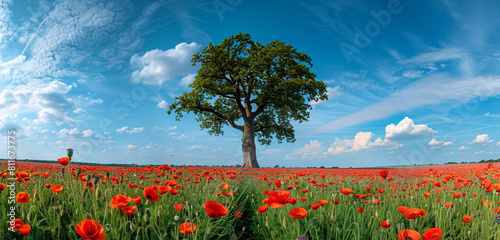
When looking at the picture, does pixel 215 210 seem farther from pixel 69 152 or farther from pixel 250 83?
pixel 250 83

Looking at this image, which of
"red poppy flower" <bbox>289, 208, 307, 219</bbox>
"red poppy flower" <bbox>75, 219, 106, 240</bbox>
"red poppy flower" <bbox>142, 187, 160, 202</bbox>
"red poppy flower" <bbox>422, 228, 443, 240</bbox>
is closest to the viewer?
"red poppy flower" <bbox>75, 219, 106, 240</bbox>

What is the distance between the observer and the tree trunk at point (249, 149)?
22414 mm

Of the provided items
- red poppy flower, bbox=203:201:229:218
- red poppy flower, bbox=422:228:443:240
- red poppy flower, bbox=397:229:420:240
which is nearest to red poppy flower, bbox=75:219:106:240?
red poppy flower, bbox=203:201:229:218

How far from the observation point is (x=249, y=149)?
22422mm

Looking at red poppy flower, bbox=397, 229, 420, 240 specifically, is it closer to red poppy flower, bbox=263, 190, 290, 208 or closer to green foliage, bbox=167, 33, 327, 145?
red poppy flower, bbox=263, 190, 290, 208

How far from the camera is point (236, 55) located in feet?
74.5

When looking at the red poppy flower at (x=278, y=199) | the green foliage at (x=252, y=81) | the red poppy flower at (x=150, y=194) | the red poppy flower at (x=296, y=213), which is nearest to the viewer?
the red poppy flower at (x=278, y=199)

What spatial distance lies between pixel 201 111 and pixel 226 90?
3079 mm

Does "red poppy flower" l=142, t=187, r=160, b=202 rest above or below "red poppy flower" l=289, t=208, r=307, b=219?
above

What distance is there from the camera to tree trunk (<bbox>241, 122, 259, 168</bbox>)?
2241cm

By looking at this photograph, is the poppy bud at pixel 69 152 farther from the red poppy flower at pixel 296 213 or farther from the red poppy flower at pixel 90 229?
the red poppy flower at pixel 296 213

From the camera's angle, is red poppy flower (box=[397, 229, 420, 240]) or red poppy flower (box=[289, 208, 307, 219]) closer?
red poppy flower (box=[397, 229, 420, 240])

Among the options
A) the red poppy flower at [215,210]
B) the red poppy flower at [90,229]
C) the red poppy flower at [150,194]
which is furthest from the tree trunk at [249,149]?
the red poppy flower at [90,229]

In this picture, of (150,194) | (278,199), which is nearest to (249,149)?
(150,194)
